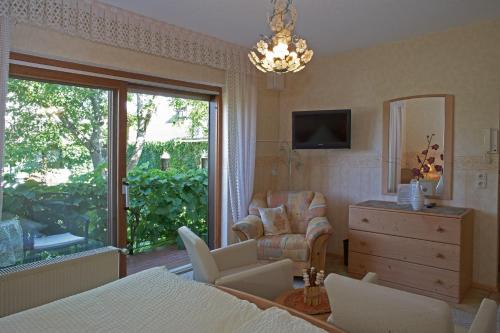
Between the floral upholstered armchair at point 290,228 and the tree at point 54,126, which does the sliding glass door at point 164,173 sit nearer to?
the tree at point 54,126

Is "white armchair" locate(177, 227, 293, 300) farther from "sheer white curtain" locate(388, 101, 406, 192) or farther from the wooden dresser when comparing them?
"sheer white curtain" locate(388, 101, 406, 192)

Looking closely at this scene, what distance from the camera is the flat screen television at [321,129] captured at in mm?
4289

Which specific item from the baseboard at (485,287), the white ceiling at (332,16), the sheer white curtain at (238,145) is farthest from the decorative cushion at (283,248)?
the white ceiling at (332,16)

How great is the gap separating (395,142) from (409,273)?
145 centimetres

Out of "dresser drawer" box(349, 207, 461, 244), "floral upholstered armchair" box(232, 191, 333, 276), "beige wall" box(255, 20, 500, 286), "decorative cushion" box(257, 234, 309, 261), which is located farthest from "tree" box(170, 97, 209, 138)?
"dresser drawer" box(349, 207, 461, 244)

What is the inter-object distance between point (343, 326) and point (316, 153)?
3.35 meters

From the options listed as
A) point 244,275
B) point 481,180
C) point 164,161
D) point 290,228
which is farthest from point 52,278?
point 481,180

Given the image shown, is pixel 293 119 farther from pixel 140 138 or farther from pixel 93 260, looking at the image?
pixel 93 260

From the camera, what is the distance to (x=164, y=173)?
12.9 feet

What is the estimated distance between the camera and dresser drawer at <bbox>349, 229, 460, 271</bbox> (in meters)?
3.25

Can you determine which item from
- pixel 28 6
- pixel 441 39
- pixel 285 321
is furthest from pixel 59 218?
pixel 441 39

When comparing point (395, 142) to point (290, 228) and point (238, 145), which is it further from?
point (238, 145)

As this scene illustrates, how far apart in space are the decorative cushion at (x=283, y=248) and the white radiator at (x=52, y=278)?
1.49 meters

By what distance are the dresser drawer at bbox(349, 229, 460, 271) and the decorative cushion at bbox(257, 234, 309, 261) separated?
603 mm
